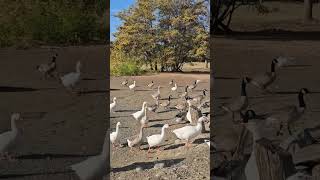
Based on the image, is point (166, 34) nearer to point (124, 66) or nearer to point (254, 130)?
point (124, 66)

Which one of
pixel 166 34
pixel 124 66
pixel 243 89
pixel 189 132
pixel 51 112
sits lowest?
pixel 189 132

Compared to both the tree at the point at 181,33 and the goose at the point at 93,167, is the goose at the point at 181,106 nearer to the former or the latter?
the tree at the point at 181,33

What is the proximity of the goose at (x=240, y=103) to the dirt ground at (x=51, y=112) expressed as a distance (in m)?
0.93

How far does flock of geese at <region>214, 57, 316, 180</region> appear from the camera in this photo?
390 centimetres

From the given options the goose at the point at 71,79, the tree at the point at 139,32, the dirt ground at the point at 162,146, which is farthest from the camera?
the tree at the point at 139,32

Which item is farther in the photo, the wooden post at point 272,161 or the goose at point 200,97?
the goose at point 200,97

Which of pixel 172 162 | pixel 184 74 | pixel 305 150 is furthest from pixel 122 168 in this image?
pixel 305 150

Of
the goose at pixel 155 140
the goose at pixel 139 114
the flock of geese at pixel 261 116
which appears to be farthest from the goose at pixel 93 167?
the goose at pixel 139 114

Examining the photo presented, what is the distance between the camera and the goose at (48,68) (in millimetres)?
3779

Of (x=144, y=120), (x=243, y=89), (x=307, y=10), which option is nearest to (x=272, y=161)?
(x=243, y=89)

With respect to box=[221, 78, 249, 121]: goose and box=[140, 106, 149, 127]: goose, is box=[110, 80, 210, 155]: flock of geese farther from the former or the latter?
box=[221, 78, 249, 121]: goose

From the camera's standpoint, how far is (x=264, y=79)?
12.9 ft

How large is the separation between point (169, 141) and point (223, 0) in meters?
2.79

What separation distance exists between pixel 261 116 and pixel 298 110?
28 centimetres
